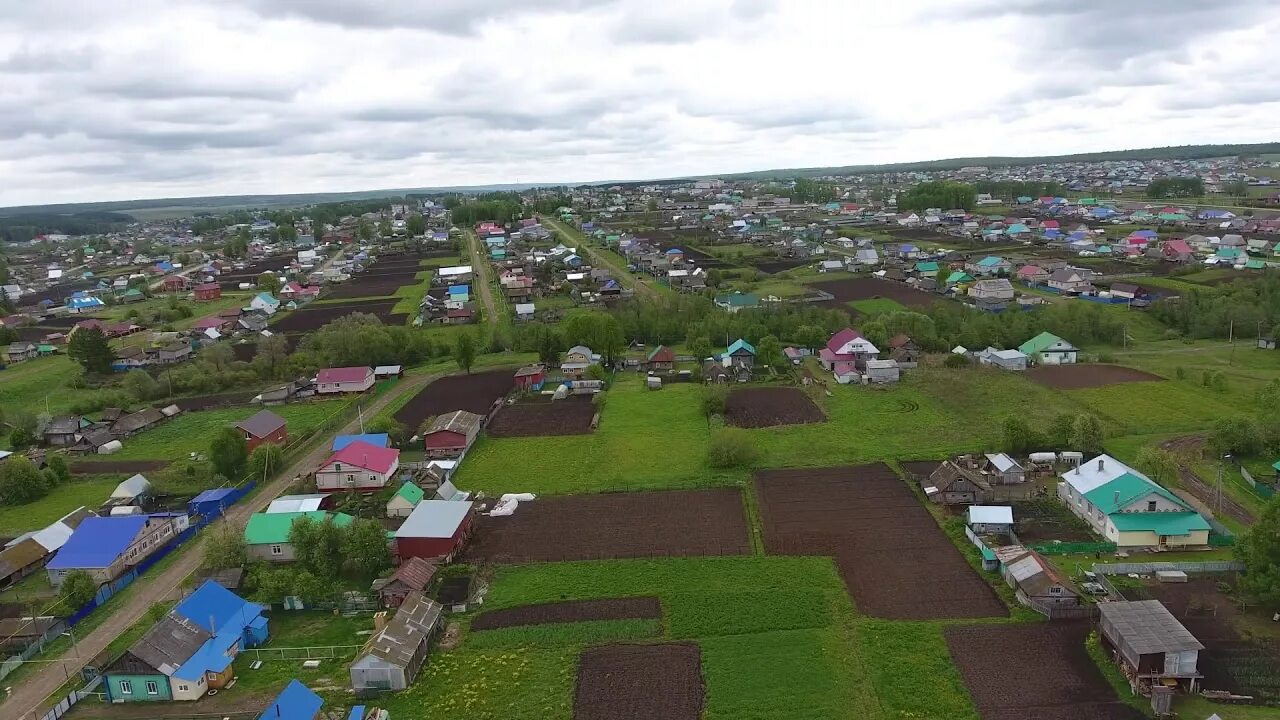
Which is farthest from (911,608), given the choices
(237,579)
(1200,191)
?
(1200,191)

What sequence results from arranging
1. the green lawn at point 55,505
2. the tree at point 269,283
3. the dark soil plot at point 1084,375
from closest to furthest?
the green lawn at point 55,505
the dark soil plot at point 1084,375
the tree at point 269,283

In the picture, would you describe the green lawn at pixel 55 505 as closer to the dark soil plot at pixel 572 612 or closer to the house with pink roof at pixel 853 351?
the dark soil plot at pixel 572 612

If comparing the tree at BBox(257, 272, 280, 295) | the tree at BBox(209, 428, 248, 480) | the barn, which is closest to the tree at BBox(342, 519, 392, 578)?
the barn

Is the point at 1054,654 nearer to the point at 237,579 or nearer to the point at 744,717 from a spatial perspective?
the point at 744,717

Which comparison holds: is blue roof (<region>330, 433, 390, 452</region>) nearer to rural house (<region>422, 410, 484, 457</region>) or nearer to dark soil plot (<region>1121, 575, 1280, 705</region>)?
rural house (<region>422, 410, 484, 457</region>)

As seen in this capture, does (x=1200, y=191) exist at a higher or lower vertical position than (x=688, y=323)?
higher

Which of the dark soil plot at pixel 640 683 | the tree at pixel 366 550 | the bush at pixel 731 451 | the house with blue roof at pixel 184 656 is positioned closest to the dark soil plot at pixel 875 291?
the bush at pixel 731 451

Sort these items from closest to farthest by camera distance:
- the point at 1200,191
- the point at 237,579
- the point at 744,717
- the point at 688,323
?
the point at 744,717
the point at 237,579
the point at 688,323
the point at 1200,191
